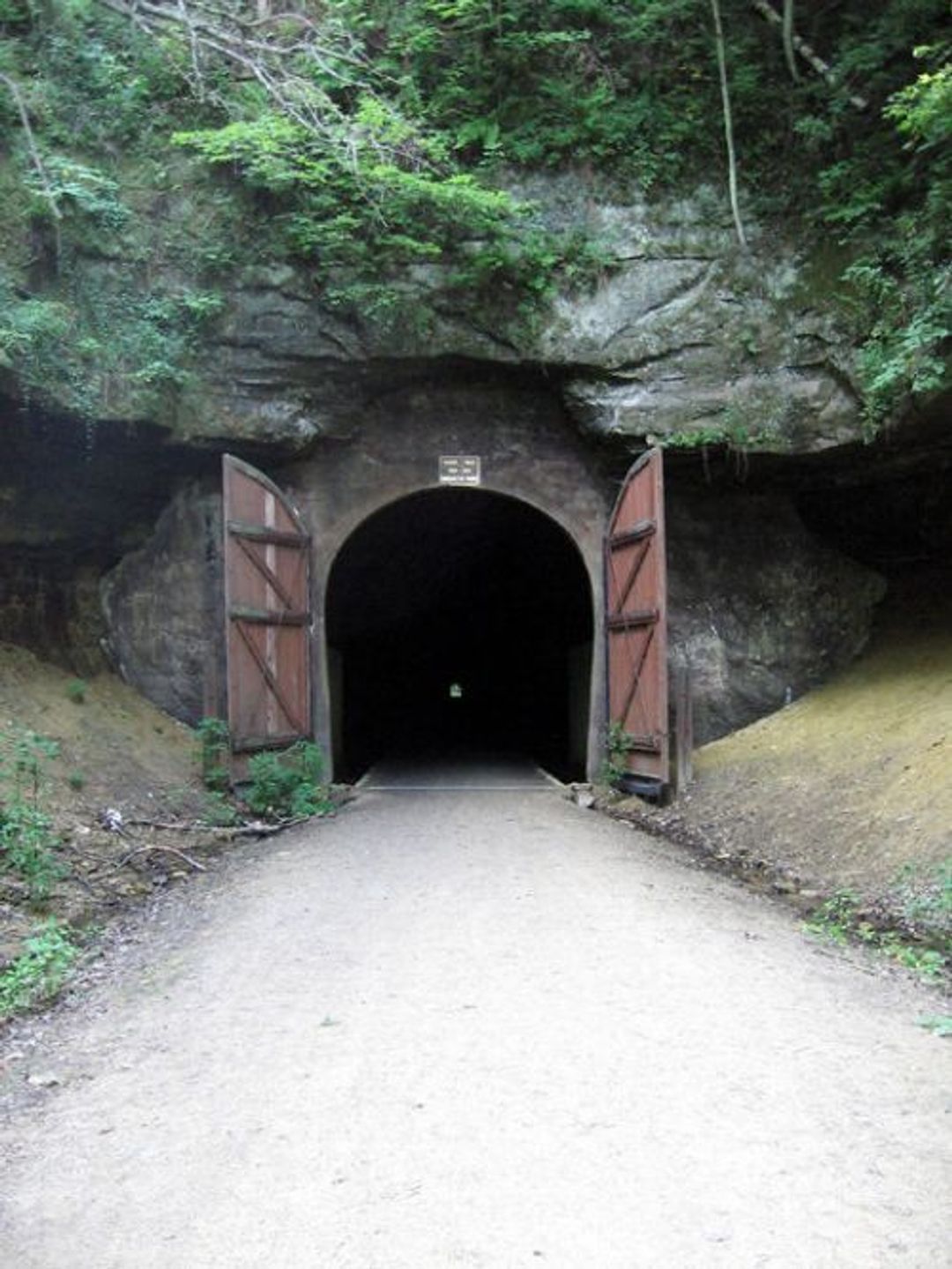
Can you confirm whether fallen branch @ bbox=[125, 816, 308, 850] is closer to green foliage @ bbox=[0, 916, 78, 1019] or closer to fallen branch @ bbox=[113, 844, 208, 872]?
fallen branch @ bbox=[113, 844, 208, 872]

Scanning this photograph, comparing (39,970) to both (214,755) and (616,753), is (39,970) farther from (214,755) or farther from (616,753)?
(616,753)

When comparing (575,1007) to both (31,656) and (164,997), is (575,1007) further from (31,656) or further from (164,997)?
(31,656)

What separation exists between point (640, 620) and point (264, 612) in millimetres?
3768

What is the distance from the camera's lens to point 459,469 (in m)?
11.3

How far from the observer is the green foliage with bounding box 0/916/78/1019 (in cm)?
453

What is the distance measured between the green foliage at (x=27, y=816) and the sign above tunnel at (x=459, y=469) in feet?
16.8

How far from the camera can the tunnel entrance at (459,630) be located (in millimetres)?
15531

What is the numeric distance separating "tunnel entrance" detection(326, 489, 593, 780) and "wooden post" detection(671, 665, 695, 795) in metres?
2.46

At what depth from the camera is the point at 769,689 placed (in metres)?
11.4

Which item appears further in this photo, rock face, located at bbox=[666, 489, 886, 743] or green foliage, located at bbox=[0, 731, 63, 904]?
rock face, located at bbox=[666, 489, 886, 743]

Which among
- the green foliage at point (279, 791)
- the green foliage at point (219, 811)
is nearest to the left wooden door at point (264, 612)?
the green foliage at point (279, 791)

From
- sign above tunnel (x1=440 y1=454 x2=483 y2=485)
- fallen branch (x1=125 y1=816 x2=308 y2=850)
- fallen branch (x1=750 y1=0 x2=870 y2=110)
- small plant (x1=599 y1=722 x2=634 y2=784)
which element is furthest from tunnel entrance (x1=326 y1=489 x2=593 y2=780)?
fallen branch (x1=750 y1=0 x2=870 y2=110)

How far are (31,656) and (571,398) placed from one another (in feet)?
19.9

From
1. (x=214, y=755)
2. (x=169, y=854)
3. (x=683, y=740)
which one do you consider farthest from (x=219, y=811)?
(x=683, y=740)
